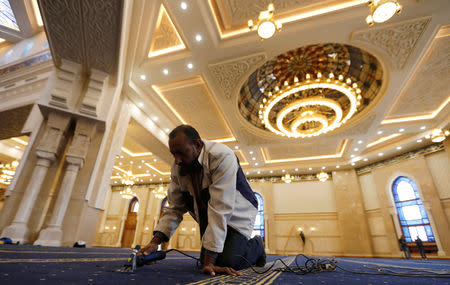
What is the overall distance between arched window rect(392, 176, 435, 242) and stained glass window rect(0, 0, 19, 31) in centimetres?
1603

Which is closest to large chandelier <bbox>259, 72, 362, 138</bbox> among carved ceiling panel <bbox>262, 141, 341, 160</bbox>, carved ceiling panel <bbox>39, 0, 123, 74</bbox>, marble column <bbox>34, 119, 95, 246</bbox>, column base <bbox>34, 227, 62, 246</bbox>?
carved ceiling panel <bbox>262, 141, 341, 160</bbox>

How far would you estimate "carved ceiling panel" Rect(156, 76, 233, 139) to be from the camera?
603 cm

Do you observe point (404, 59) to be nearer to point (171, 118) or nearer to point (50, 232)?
point (171, 118)

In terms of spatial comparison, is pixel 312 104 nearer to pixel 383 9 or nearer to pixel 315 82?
pixel 315 82

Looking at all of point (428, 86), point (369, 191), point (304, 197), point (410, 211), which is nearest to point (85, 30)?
point (428, 86)

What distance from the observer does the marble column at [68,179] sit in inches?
139

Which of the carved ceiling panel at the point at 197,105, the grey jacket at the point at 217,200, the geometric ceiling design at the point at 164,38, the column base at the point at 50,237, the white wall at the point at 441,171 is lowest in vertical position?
the column base at the point at 50,237

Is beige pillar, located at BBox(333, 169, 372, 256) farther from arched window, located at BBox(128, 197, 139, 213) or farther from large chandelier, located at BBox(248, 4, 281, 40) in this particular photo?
arched window, located at BBox(128, 197, 139, 213)

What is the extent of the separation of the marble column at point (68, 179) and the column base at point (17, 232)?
212 millimetres

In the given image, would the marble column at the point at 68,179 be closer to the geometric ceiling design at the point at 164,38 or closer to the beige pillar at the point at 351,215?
the geometric ceiling design at the point at 164,38

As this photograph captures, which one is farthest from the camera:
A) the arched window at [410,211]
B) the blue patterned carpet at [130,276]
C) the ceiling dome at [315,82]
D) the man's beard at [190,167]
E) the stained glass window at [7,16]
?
the arched window at [410,211]

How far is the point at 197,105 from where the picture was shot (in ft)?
22.2

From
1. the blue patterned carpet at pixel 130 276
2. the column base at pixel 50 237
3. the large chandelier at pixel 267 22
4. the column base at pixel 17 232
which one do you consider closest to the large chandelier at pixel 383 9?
the large chandelier at pixel 267 22

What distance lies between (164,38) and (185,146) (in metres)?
4.29
